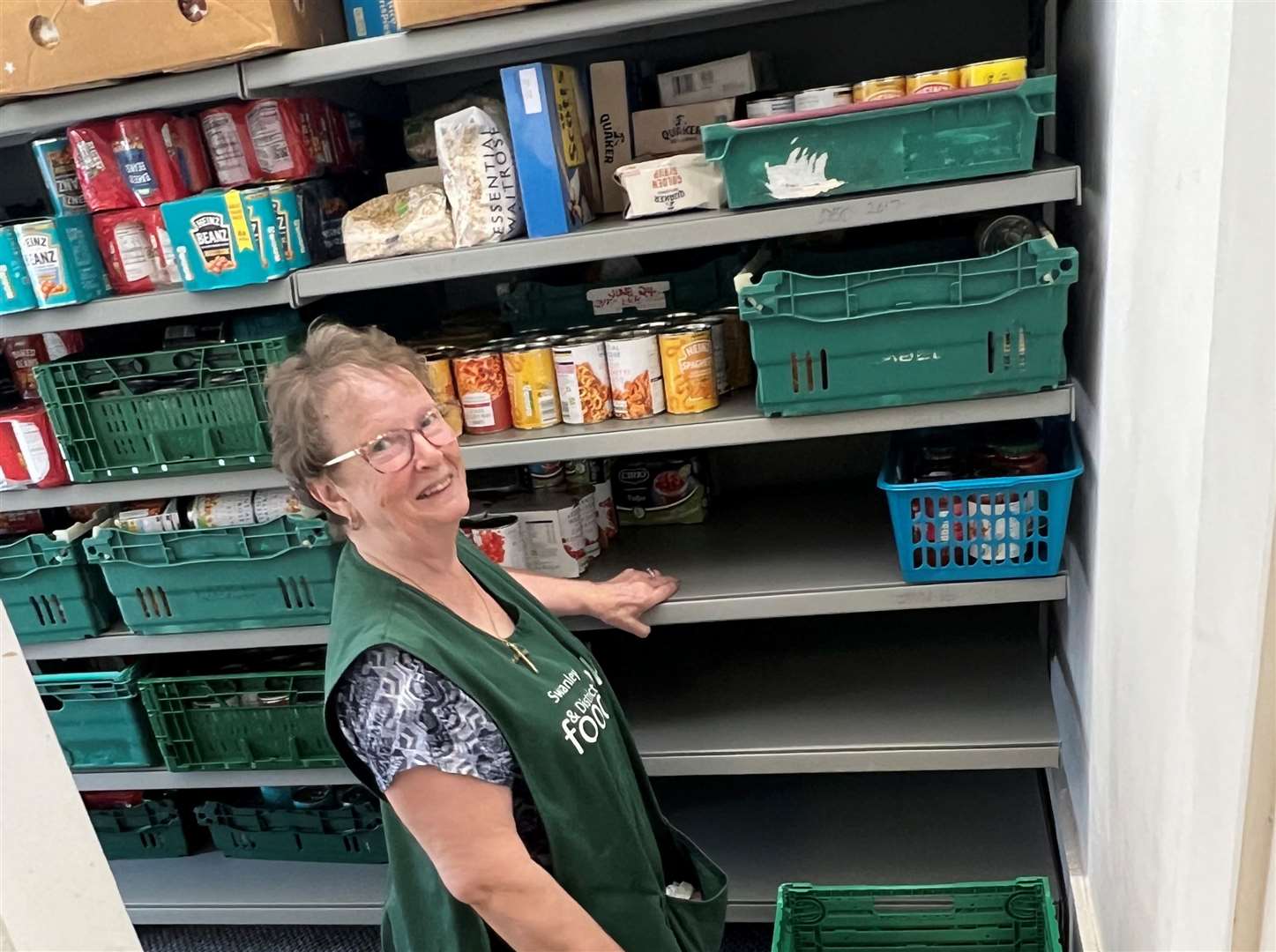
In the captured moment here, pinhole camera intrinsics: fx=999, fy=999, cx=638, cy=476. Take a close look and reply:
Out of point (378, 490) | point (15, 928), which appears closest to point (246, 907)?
point (378, 490)

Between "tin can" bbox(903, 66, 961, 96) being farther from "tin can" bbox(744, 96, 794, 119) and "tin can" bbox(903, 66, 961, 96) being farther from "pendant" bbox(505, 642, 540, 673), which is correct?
"pendant" bbox(505, 642, 540, 673)

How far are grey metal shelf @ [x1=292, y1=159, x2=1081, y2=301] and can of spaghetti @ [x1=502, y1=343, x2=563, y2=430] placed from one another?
19 centimetres

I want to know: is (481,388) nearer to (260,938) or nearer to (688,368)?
(688,368)

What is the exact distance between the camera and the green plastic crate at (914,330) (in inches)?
64.2

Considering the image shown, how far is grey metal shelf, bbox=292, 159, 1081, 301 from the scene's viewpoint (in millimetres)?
1600

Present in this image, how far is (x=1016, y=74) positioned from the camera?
62.7 inches

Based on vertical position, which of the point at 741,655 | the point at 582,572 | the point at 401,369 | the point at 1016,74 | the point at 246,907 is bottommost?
the point at 246,907

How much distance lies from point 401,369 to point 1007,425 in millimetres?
1265

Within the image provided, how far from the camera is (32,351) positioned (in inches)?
89.9

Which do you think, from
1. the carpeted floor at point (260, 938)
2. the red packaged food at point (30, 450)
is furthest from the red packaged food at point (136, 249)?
the carpeted floor at point (260, 938)

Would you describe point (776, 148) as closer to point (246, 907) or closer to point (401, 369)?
point (401, 369)

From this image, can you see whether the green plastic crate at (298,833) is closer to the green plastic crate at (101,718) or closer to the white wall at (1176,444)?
the green plastic crate at (101,718)

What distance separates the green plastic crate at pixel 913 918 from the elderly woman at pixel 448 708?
0.38 meters

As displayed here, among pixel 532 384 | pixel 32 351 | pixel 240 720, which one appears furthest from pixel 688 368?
pixel 32 351
